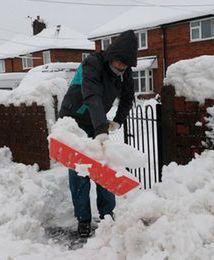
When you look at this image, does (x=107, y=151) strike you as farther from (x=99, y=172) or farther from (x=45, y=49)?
(x=45, y=49)

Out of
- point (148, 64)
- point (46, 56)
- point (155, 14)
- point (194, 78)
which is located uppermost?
point (155, 14)

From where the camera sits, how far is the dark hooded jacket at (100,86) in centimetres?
360

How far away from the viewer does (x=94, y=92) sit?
11.9ft

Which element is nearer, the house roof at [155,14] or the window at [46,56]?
the house roof at [155,14]

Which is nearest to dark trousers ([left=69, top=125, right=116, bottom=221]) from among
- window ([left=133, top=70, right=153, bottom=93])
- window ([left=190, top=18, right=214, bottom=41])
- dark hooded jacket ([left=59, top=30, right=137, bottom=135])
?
dark hooded jacket ([left=59, top=30, right=137, bottom=135])

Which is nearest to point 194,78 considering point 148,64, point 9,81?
point 9,81

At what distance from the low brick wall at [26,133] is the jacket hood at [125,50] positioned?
7.88 feet

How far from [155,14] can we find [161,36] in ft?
5.72

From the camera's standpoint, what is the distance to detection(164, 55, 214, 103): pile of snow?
3.79m

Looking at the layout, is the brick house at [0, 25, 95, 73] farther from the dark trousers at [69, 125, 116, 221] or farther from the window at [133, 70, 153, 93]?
the dark trousers at [69, 125, 116, 221]

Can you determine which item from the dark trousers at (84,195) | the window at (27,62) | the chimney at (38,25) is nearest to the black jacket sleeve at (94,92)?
the dark trousers at (84,195)

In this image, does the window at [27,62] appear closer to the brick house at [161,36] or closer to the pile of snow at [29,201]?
the brick house at [161,36]

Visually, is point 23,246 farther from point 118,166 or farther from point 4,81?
point 4,81

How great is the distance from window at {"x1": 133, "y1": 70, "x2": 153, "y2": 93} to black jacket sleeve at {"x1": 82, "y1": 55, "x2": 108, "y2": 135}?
2507cm
